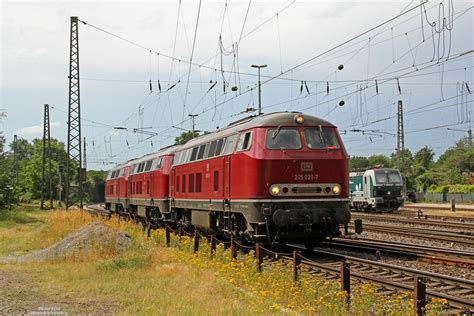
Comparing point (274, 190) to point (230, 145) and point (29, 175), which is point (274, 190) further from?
point (29, 175)

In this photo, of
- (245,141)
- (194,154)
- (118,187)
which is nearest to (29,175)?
(118,187)

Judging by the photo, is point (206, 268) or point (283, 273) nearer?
point (283, 273)

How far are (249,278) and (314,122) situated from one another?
550cm

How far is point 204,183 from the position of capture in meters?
18.7

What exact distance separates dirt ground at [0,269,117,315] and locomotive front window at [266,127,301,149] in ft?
21.3

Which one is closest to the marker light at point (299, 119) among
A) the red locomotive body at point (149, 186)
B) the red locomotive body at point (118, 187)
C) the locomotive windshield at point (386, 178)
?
the red locomotive body at point (149, 186)

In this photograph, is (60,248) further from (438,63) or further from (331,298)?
(438,63)

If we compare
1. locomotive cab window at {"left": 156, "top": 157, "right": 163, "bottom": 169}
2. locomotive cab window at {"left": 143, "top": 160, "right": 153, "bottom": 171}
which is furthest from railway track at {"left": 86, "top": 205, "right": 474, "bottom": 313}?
locomotive cab window at {"left": 143, "top": 160, "right": 153, "bottom": 171}

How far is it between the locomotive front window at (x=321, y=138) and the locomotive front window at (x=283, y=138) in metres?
0.31

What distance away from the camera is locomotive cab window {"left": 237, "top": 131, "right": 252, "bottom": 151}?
49.3ft

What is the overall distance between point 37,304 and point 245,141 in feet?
23.9

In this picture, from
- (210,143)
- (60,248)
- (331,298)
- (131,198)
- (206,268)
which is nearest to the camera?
(331,298)

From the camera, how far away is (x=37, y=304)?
9898 millimetres

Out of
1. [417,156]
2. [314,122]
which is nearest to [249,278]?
[314,122]
